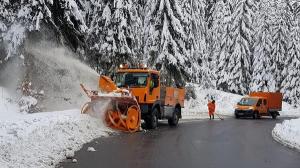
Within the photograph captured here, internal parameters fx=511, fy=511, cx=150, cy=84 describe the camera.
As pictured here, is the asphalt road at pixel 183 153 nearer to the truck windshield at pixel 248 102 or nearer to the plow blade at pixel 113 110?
the plow blade at pixel 113 110

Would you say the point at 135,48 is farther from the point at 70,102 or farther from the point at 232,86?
the point at 232,86

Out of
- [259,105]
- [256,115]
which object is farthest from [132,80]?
[259,105]

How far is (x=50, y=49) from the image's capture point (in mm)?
28844

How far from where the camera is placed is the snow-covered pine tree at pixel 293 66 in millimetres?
62344

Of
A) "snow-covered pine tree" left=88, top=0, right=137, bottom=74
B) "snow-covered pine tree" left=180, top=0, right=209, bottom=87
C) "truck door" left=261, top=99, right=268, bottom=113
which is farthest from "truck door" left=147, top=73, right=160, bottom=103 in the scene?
"truck door" left=261, top=99, right=268, bottom=113

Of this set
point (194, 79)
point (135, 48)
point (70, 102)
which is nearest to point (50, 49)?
point (70, 102)

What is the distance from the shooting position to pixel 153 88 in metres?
24.1

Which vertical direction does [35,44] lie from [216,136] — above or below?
above

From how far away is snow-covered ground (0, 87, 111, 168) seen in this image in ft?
38.7

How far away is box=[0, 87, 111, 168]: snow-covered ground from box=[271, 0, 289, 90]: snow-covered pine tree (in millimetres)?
46717

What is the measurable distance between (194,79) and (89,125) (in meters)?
25.9

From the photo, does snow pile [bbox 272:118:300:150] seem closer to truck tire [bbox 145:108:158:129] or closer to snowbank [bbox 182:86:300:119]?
truck tire [bbox 145:108:158:129]

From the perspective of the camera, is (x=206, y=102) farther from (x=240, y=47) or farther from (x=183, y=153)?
(x=183, y=153)

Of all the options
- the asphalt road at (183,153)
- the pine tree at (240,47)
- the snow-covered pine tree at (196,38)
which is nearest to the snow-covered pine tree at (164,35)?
the snow-covered pine tree at (196,38)
